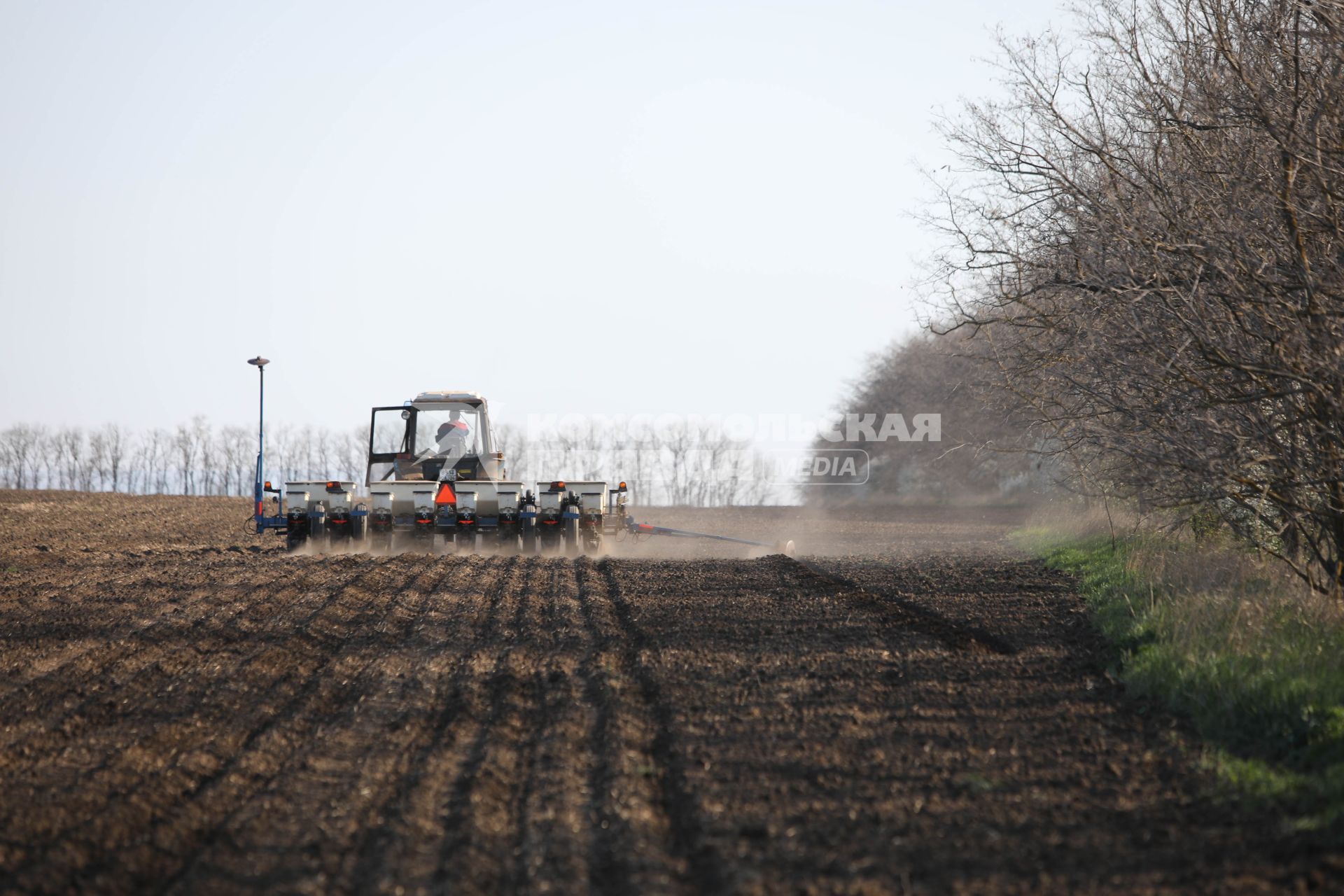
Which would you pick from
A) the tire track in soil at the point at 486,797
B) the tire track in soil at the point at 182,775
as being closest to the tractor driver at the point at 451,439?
the tire track in soil at the point at 182,775

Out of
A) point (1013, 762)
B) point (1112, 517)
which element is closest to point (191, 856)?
point (1013, 762)

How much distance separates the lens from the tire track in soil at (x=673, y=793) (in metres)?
4.03

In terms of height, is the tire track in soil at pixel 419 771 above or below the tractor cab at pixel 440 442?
below

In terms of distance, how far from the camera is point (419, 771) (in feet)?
17.1

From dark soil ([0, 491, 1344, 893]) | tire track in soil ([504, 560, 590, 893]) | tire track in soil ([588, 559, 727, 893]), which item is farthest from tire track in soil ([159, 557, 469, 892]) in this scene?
tire track in soil ([588, 559, 727, 893])

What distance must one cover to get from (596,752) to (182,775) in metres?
1.99

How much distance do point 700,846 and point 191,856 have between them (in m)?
1.96

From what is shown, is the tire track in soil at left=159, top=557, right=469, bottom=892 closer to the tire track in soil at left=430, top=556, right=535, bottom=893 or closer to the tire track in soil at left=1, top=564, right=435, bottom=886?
the tire track in soil at left=1, top=564, right=435, bottom=886

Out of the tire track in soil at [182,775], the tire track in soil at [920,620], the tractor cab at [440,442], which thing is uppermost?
the tractor cab at [440,442]

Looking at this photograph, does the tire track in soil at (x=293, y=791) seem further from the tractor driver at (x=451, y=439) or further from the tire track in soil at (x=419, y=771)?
the tractor driver at (x=451, y=439)

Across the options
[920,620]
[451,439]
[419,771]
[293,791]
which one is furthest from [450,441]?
[293,791]

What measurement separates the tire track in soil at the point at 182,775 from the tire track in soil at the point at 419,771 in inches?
28.0

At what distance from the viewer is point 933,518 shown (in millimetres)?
33875

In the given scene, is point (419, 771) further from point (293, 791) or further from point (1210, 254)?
point (1210, 254)
